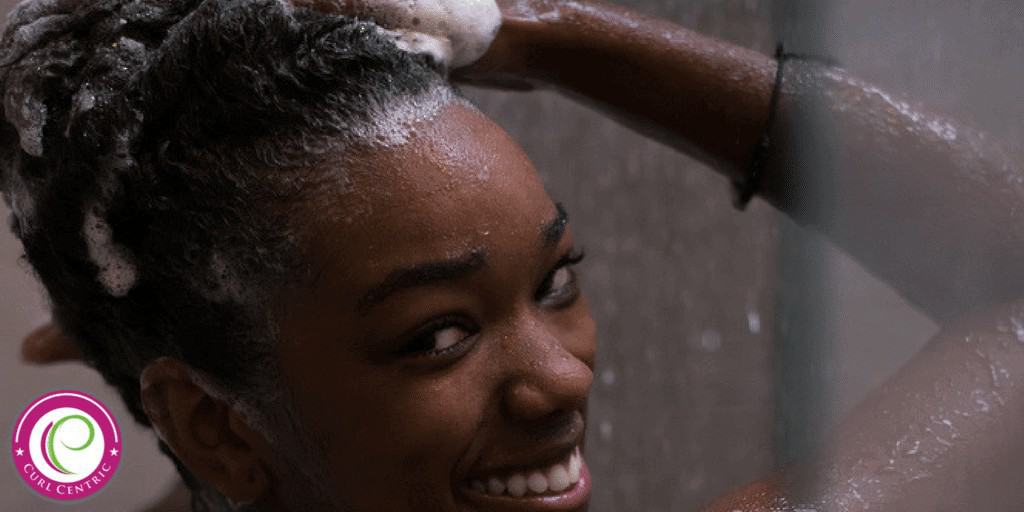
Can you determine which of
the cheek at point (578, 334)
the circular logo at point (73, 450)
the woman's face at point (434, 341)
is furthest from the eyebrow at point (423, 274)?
the circular logo at point (73, 450)

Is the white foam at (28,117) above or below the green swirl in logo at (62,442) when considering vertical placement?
above

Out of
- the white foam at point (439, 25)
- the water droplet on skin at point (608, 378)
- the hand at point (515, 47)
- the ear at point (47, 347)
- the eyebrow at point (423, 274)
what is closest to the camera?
the eyebrow at point (423, 274)

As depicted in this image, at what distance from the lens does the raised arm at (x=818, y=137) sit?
1043 millimetres

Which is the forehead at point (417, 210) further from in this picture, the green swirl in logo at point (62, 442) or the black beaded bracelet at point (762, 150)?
the green swirl in logo at point (62, 442)

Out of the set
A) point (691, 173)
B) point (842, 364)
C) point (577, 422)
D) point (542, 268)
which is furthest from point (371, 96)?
point (691, 173)

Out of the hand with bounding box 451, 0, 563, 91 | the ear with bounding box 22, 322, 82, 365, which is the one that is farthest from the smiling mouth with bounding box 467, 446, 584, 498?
the ear with bounding box 22, 322, 82, 365

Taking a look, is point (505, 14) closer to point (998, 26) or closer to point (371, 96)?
point (371, 96)

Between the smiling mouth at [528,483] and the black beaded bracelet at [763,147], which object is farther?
the black beaded bracelet at [763,147]

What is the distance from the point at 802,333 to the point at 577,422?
19cm

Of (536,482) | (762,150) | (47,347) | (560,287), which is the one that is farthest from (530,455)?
(47,347)

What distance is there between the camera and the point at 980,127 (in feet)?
3.21

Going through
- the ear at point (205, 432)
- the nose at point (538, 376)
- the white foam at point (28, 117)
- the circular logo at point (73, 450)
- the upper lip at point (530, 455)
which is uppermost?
the white foam at point (28, 117)

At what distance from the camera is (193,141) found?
103 centimetres

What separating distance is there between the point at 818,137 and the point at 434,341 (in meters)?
0.44
